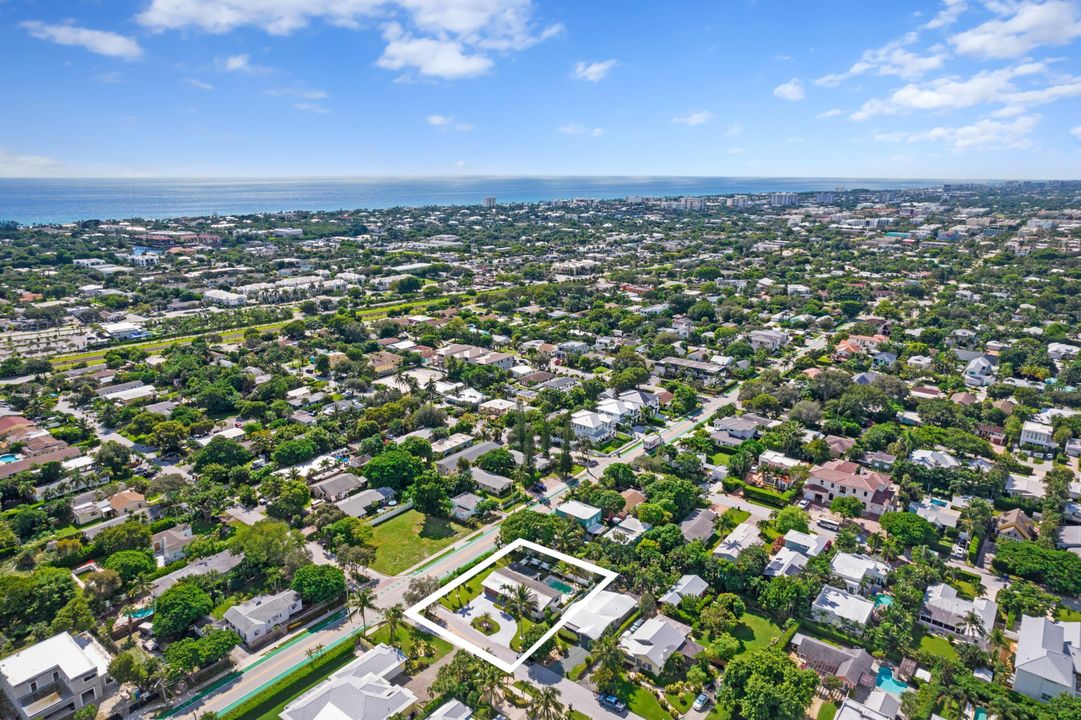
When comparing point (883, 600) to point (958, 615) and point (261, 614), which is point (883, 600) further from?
point (261, 614)

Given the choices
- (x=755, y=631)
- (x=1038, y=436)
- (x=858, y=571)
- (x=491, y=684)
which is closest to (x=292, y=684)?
(x=491, y=684)

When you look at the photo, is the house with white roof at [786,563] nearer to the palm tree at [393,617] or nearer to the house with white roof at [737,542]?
the house with white roof at [737,542]

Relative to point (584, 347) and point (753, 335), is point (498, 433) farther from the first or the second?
point (753, 335)

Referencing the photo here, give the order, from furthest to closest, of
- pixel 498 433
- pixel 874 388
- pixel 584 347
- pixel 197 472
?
1. pixel 584 347
2. pixel 874 388
3. pixel 498 433
4. pixel 197 472

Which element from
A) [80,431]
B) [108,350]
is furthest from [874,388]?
[108,350]

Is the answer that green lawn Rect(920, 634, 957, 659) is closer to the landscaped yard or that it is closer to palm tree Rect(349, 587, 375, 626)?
the landscaped yard

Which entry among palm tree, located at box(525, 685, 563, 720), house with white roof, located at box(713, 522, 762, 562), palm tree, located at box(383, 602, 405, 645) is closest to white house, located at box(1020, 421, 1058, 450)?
house with white roof, located at box(713, 522, 762, 562)
